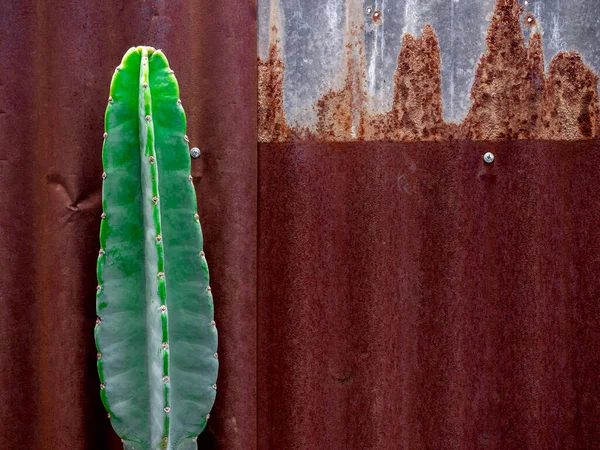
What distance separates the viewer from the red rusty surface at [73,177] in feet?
5.46

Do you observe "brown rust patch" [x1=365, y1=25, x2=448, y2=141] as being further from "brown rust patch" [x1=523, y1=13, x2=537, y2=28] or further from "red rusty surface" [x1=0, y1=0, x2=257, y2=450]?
"red rusty surface" [x1=0, y1=0, x2=257, y2=450]

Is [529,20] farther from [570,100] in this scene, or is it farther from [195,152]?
[195,152]

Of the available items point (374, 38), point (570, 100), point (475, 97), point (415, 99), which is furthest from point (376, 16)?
point (570, 100)

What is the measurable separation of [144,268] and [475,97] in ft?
3.58

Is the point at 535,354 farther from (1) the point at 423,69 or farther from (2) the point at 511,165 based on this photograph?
(1) the point at 423,69

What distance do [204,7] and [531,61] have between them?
99cm

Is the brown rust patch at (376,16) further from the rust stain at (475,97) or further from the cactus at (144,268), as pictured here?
the cactus at (144,268)

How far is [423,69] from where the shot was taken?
1.77 meters

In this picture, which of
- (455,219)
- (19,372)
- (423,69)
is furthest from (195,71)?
(19,372)

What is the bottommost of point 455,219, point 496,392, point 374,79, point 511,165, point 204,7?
point 496,392

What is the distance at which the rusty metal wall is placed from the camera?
1.68 metres

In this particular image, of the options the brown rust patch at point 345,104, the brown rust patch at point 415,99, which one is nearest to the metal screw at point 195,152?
the brown rust patch at point 345,104

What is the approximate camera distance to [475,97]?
1776 millimetres

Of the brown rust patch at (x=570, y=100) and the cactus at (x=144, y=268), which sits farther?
the brown rust patch at (x=570, y=100)
